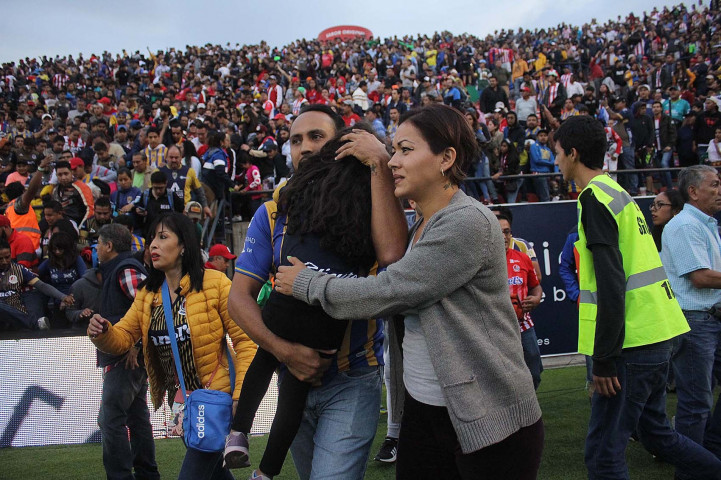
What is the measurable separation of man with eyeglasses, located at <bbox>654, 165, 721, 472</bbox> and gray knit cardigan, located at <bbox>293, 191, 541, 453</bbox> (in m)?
2.31

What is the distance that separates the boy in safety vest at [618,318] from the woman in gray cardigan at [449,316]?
100 centimetres

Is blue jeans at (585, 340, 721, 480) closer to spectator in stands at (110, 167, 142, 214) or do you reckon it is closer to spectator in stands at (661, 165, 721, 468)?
spectator in stands at (661, 165, 721, 468)

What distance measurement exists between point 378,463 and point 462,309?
3616 mm

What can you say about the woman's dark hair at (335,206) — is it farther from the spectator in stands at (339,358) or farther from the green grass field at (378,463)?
the green grass field at (378,463)

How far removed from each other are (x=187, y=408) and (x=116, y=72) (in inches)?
983

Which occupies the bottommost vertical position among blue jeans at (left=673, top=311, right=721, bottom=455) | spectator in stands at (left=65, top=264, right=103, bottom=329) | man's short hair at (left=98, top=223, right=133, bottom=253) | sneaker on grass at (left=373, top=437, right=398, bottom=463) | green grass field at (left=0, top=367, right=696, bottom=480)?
green grass field at (left=0, top=367, right=696, bottom=480)

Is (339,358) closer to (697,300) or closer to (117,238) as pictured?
(697,300)

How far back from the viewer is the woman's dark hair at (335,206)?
2.33 m

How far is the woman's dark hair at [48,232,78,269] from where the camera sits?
835cm

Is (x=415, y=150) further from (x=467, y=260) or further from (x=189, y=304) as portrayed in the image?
(x=189, y=304)

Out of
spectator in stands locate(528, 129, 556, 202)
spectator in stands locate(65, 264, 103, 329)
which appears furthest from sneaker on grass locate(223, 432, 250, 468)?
spectator in stands locate(528, 129, 556, 202)

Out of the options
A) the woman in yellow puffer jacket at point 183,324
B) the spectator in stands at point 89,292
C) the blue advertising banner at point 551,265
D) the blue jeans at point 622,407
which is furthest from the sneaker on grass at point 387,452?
the blue advertising banner at point 551,265

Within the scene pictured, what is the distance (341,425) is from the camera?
7.89ft

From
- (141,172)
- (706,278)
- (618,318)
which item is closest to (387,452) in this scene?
(706,278)
